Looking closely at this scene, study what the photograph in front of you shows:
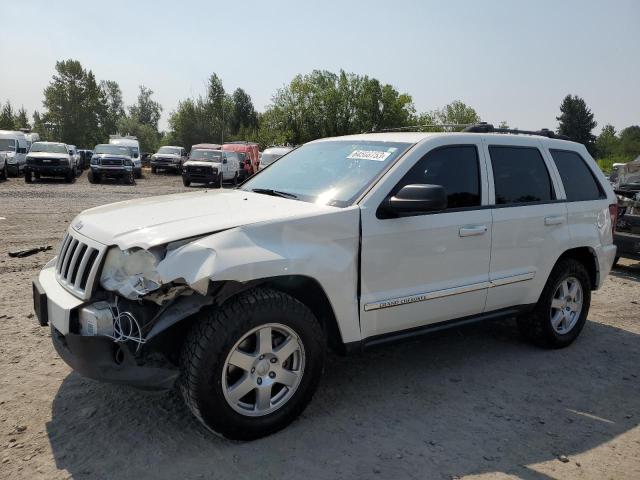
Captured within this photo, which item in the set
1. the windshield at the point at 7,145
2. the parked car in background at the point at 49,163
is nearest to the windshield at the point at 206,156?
the parked car in background at the point at 49,163

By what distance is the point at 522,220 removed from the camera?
4445mm

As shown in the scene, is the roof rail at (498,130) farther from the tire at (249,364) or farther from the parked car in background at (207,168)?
the parked car in background at (207,168)

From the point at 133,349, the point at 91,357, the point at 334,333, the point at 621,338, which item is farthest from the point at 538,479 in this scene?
the point at 621,338

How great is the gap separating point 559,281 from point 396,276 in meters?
1.92

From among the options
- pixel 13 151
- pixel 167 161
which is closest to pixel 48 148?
pixel 13 151

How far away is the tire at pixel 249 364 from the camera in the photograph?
9.86ft

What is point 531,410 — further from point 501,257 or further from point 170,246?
point 170,246

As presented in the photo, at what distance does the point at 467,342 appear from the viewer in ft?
16.9

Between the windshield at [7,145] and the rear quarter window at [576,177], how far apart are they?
2552 cm

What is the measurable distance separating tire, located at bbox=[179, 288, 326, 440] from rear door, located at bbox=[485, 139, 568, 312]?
5.60 ft

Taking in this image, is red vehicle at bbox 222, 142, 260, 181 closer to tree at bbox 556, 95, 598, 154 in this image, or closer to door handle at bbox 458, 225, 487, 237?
door handle at bbox 458, 225, 487, 237

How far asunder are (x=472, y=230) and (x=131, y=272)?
2.35 m

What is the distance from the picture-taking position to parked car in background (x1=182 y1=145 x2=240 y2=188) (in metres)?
24.4

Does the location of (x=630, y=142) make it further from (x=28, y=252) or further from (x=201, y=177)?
(x=28, y=252)
